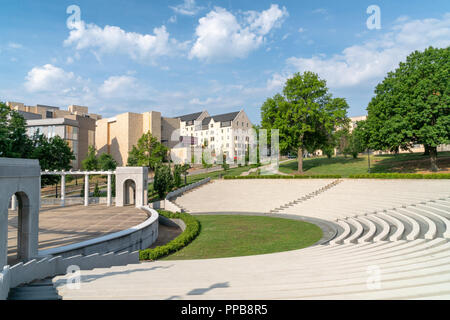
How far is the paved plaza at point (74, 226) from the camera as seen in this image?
13859 millimetres

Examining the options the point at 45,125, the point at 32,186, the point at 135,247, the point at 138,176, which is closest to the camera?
the point at 32,186

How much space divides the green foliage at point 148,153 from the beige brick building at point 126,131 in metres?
5.95

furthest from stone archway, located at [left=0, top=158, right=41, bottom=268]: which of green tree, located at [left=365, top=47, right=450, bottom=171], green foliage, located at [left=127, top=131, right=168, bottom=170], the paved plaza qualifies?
green foliage, located at [left=127, top=131, right=168, bottom=170]

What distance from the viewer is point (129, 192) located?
2930cm

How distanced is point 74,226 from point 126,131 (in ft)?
185

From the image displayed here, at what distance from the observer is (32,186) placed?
35.3 ft

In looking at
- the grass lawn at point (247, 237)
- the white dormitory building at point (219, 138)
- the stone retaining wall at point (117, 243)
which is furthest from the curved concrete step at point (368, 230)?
the white dormitory building at point (219, 138)

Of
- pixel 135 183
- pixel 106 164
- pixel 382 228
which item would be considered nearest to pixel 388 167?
pixel 382 228

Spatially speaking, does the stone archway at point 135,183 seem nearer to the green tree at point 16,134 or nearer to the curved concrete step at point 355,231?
the green tree at point 16,134

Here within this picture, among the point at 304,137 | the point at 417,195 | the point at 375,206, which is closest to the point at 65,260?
the point at 375,206

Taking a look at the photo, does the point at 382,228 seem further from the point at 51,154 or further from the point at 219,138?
the point at 219,138
